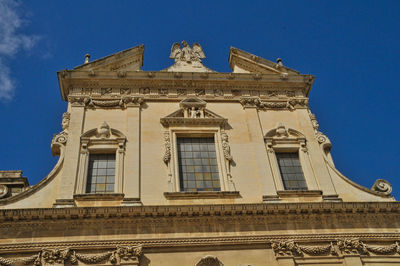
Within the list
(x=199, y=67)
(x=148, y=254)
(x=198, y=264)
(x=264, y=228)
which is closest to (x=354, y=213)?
(x=264, y=228)

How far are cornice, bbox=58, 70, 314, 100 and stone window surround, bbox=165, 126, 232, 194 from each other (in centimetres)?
200

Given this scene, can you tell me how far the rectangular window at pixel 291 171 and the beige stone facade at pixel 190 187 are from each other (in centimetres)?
8

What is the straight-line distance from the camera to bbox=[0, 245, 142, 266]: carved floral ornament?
12.4 metres

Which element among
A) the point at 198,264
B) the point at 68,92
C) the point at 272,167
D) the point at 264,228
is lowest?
the point at 198,264

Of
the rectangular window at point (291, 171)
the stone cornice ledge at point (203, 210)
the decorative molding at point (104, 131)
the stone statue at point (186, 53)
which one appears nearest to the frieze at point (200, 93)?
the decorative molding at point (104, 131)

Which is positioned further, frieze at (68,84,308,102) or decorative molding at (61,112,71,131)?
frieze at (68,84,308,102)

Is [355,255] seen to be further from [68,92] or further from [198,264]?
[68,92]

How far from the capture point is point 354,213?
47.0ft

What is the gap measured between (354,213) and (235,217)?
4.03 meters

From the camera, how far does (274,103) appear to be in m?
18.3

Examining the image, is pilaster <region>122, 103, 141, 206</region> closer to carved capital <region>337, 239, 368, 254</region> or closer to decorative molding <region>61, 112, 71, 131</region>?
decorative molding <region>61, 112, 71, 131</region>

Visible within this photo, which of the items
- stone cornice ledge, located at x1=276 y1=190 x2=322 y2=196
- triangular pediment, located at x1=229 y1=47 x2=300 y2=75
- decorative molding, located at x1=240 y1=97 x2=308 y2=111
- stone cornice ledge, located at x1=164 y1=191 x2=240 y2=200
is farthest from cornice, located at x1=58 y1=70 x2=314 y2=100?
stone cornice ledge, located at x1=276 y1=190 x2=322 y2=196

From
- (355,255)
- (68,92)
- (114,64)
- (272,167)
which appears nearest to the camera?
(355,255)

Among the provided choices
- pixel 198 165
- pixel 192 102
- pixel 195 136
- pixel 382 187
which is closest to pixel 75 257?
pixel 198 165
